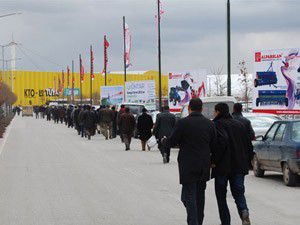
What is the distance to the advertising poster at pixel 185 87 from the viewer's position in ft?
166

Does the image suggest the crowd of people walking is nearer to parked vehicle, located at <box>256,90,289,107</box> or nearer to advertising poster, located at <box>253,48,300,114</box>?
advertising poster, located at <box>253,48,300,114</box>

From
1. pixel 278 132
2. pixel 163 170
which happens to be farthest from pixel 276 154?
pixel 163 170

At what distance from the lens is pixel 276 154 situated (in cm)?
1798

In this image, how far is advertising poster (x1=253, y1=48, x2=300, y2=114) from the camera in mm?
37156

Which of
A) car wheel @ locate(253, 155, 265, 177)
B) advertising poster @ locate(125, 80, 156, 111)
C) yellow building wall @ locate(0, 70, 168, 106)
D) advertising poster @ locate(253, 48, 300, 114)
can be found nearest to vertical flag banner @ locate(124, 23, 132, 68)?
advertising poster @ locate(125, 80, 156, 111)

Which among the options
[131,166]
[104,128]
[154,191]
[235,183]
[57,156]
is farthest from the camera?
[104,128]

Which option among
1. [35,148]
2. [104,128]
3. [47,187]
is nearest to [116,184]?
[47,187]

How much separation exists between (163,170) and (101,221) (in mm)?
10122

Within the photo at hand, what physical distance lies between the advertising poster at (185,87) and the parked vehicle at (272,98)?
11542 mm

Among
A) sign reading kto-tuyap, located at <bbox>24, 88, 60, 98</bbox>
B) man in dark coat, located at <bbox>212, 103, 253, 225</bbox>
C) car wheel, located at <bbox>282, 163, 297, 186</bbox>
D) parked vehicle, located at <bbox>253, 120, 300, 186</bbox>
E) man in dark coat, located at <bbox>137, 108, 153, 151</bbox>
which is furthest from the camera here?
sign reading kto-tuyap, located at <bbox>24, 88, 60, 98</bbox>

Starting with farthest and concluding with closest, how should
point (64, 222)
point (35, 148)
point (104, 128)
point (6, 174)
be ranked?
point (104, 128), point (35, 148), point (6, 174), point (64, 222)

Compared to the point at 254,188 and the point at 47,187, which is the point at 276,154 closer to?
the point at 254,188

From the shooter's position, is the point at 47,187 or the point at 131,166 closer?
the point at 47,187

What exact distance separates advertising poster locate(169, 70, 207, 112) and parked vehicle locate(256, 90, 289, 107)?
11542 millimetres
